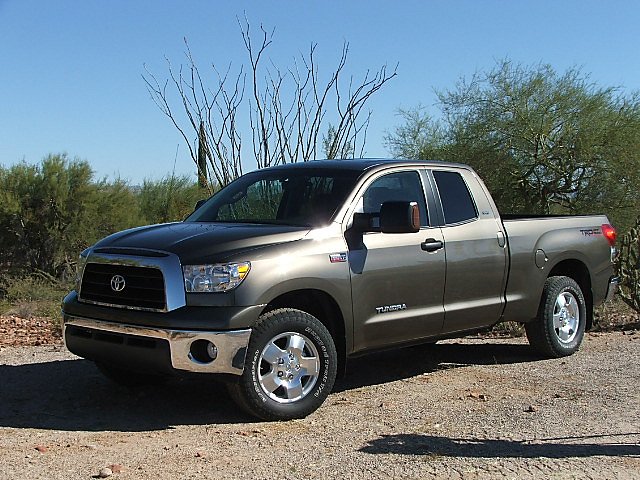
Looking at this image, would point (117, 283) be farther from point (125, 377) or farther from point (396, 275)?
point (396, 275)

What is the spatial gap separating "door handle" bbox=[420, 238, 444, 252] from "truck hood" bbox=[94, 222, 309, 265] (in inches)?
45.7

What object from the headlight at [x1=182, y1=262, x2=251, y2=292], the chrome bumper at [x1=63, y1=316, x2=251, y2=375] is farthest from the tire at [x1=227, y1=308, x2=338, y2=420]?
the headlight at [x1=182, y1=262, x2=251, y2=292]

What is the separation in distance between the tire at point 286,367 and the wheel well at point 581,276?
3604 millimetres

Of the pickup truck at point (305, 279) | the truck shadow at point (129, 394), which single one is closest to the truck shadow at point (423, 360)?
the truck shadow at point (129, 394)

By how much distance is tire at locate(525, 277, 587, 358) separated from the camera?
342 inches

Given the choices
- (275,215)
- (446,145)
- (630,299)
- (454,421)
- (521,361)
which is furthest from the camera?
(446,145)

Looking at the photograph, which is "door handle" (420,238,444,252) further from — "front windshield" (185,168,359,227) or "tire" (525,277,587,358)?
"tire" (525,277,587,358)

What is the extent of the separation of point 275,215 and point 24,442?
2.59 metres

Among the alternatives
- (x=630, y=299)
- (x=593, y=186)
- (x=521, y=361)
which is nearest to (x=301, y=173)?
(x=521, y=361)

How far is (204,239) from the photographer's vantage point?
249 inches

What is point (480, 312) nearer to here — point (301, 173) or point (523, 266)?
point (523, 266)

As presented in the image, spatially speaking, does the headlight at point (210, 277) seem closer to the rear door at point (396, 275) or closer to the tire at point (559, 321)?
the rear door at point (396, 275)

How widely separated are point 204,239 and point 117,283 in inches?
27.5

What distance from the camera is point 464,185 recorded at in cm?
814
